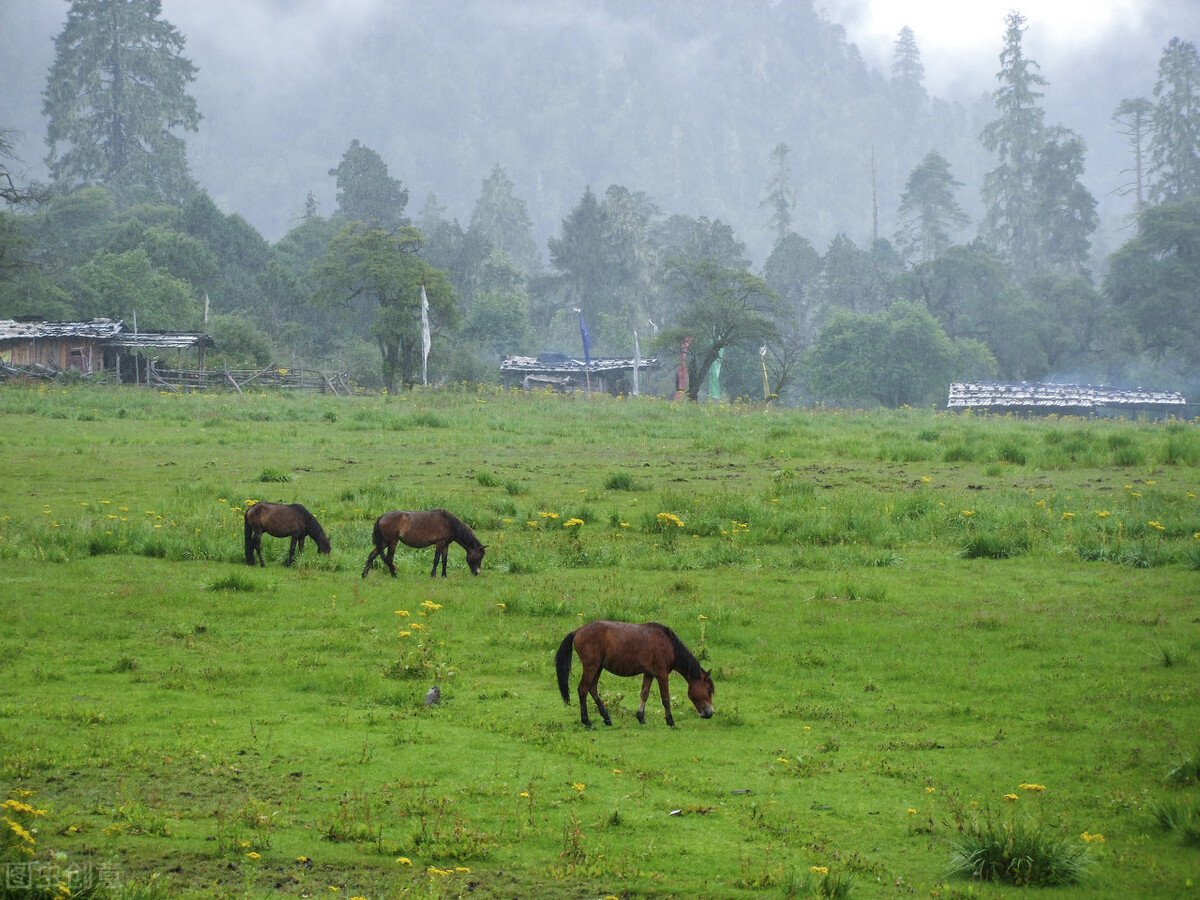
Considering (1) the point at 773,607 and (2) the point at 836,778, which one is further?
(1) the point at 773,607

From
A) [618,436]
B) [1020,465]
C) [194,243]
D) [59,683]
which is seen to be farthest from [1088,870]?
[194,243]

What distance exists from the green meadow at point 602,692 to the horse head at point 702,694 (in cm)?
21

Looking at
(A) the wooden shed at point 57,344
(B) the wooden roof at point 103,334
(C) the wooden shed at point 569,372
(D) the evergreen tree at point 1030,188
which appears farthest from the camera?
(D) the evergreen tree at point 1030,188

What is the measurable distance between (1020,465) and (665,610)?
658 inches

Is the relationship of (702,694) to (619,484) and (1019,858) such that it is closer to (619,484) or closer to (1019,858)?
(1019,858)

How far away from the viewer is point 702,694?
30.5 feet

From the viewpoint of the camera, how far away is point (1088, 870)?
632 centimetres

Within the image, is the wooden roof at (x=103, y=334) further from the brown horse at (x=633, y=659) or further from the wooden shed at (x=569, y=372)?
the brown horse at (x=633, y=659)

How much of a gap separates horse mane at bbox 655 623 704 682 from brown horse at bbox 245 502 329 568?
7938 mm

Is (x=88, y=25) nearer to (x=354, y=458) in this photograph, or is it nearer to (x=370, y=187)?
(x=370, y=187)

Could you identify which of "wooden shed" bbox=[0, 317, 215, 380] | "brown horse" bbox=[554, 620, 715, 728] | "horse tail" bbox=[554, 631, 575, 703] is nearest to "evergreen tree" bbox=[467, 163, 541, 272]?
"wooden shed" bbox=[0, 317, 215, 380]

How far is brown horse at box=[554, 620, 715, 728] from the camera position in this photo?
8992 millimetres

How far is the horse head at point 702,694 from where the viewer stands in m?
9.23

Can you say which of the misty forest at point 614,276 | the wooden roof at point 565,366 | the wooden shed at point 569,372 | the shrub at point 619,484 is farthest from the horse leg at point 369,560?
the wooden roof at point 565,366
